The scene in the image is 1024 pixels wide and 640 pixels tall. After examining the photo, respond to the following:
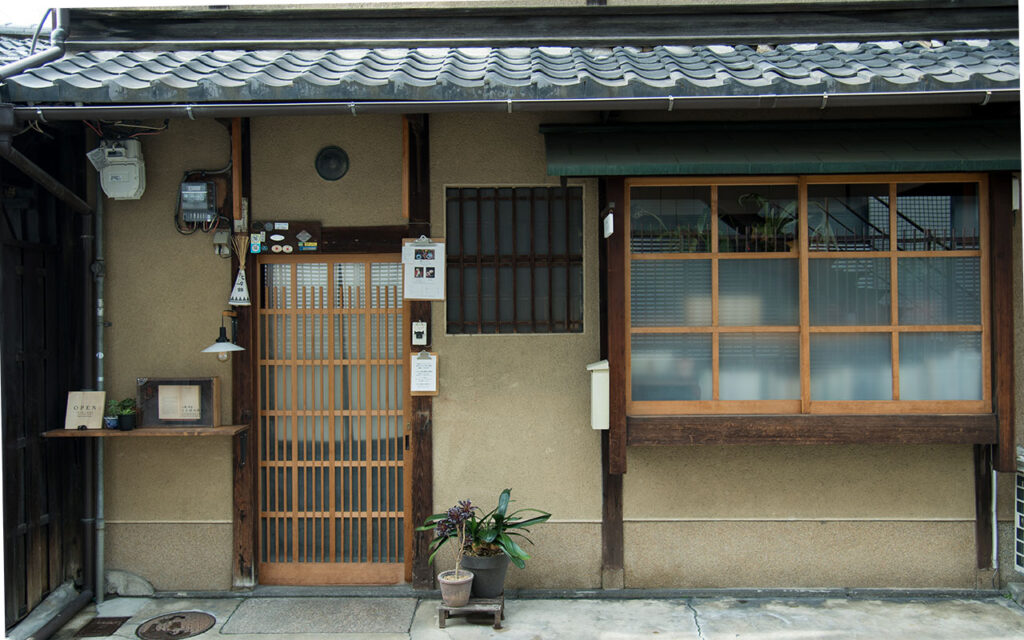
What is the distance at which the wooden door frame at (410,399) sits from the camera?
6062 millimetres

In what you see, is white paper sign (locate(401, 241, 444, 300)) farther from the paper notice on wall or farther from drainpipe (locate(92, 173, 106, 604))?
drainpipe (locate(92, 173, 106, 604))

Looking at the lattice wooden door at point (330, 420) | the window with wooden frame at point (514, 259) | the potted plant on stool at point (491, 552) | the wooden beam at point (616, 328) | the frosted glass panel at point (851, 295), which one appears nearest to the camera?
the potted plant on stool at point (491, 552)

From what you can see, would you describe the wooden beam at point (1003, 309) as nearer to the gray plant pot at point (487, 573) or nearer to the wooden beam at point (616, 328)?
the wooden beam at point (616, 328)

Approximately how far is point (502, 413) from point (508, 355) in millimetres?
457

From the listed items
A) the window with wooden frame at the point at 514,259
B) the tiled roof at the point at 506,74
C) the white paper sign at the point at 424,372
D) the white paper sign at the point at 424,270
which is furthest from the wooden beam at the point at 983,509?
the white paper sign at the point at 424,270

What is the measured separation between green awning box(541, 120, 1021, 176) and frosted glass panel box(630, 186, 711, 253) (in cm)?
36

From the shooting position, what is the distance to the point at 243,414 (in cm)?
612

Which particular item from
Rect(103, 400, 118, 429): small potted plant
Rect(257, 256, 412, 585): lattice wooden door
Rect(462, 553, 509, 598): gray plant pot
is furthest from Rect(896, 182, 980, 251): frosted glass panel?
Rect(103, 400, 118, 429): small potted plant

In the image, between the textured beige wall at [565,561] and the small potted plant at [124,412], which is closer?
the small potted plant at [124,412]

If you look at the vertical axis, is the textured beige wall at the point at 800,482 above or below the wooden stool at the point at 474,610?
above

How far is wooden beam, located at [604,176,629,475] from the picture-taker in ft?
18.5

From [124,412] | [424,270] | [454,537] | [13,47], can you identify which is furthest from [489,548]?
[13,47]

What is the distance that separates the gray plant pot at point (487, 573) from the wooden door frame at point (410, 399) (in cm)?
64

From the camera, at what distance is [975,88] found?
4.82 metres
